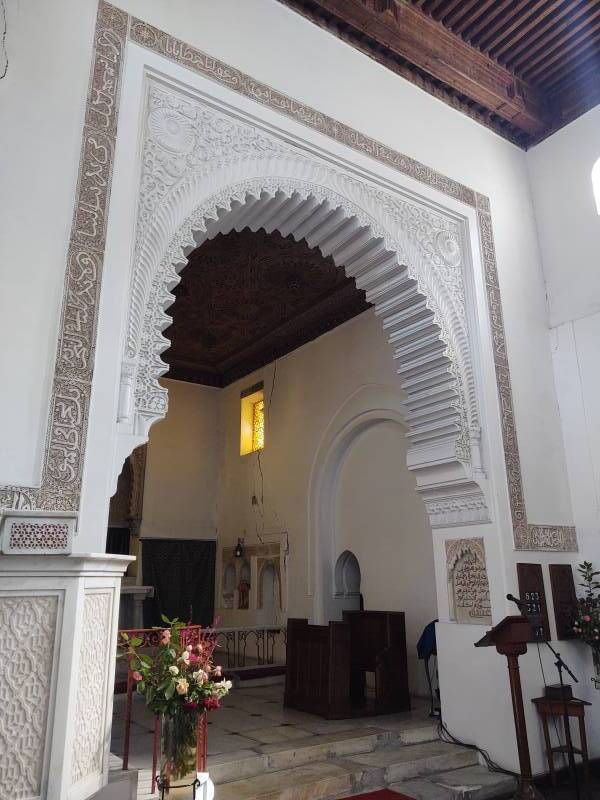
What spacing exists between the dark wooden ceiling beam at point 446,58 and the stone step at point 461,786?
5.24 meters

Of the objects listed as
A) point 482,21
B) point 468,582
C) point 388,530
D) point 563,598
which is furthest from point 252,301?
point 563,598

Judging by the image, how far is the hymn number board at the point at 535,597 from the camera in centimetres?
463

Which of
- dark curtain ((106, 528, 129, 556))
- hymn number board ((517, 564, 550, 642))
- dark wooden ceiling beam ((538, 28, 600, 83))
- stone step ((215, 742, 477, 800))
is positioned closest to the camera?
stone step ((215, 742, 477, 800))

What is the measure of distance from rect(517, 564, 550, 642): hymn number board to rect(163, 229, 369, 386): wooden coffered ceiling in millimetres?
3574

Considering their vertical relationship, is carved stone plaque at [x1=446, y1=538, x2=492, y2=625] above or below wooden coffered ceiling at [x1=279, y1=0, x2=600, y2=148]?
below

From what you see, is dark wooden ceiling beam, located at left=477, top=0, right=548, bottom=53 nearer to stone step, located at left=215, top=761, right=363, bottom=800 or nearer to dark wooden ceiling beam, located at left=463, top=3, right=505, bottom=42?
dark wooden ceiling beam, located at left=463, top=3, right=505, bottom=42

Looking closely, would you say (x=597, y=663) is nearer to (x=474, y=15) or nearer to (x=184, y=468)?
(x=474, y=15)

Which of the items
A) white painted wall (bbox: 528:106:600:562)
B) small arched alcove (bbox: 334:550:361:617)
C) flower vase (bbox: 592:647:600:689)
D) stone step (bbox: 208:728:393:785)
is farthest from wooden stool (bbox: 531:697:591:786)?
small arched alcove (bbox: 334:550:361:617)

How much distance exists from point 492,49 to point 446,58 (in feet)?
1.71

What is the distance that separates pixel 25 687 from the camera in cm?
266

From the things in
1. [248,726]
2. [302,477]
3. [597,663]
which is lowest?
[248,726]

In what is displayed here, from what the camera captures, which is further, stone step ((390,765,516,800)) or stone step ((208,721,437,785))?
stone step ((390,765,516,800))

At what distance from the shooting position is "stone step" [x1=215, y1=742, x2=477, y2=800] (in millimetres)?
3641

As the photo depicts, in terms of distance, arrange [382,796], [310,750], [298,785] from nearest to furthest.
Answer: [298,785] → [382,796] → [310,750]
